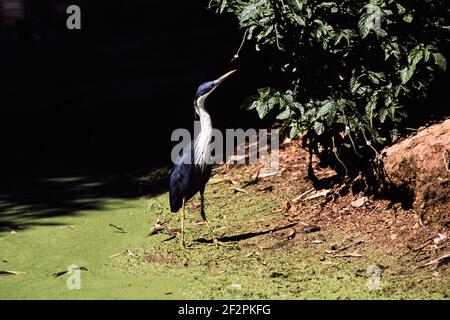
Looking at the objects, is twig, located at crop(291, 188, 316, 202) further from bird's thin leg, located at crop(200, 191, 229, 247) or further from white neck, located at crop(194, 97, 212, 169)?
white neck, located at crop(194, 97, 212, 169)

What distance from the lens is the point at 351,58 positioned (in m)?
6.97

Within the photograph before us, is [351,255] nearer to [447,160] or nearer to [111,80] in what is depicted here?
[447,160]

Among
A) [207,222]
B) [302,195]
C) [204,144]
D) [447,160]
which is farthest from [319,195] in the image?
[447,160]

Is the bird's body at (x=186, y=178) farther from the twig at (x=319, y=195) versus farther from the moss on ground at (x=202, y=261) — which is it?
the twig at (x=319, y=195)

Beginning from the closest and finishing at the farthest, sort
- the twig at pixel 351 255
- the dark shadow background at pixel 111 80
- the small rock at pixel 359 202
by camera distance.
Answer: the twig at pixel 351 255 → the small rock at pixel 359 202 → the dark shadow background at pixel 111 80

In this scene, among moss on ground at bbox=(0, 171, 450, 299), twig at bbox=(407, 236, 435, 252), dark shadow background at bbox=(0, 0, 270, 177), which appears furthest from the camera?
dark shadow background at bbox=(0, 0, 270, 177)

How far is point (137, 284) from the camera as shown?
19.7ft

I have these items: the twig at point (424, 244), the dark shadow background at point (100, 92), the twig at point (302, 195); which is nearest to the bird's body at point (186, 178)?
the twig at point (302, 195)

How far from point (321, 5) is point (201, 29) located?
9.30m

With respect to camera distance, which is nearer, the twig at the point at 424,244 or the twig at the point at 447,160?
the twig at the point at 424,244

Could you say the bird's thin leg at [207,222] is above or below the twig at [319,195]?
below

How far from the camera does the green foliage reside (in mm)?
6547

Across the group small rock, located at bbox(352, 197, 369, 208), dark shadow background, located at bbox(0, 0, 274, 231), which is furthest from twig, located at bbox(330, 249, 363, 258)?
dark shadow background, located at bbox(0, 0, 274, 231)

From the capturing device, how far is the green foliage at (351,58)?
21.5ft
